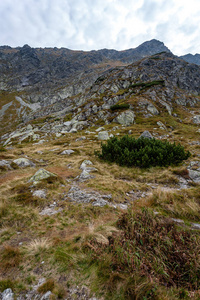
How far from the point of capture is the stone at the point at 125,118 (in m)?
51.0

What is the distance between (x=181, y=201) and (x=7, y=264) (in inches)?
273

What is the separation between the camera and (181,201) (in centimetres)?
595

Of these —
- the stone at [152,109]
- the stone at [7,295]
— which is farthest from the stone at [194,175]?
the stone at [152,109]

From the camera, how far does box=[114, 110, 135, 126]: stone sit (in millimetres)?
50969

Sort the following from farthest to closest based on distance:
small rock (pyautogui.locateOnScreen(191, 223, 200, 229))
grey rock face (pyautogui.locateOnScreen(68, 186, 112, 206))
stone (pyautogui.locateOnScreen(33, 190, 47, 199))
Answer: stone (pyautogui.locateOnScreen(33, 190, 47, 199)) → grey rock face (pyautogui.locateOnScreen(68, 186, 112, 206)) → small rock (pyautogui.locateOnScreen(191, 223, 200, 229))

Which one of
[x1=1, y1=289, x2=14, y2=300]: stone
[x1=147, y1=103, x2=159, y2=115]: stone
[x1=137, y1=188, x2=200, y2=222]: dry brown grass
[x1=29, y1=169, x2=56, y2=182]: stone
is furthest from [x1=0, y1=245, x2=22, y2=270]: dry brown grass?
[x1=147, y1=103, x2=159, y2=115]: stone

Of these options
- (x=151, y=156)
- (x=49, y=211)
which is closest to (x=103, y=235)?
(x=49, y=211)

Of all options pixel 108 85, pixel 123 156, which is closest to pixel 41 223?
pixel 123 156

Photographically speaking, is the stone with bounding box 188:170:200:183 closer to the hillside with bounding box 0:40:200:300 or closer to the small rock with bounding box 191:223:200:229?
the hillside with bounding box 0:40:200:300

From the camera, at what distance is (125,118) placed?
5194 cm

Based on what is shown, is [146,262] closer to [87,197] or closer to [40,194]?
[87,197]

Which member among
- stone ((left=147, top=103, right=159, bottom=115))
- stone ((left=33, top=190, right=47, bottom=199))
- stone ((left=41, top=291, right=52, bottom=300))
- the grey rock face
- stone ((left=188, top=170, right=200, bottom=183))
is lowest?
stone ((left=188, top=170, right=200, bottom=183))

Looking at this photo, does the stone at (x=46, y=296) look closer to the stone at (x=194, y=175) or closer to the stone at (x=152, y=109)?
the stone at (x=194, y=175)

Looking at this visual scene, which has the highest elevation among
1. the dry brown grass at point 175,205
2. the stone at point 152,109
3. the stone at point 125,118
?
the stone at point 152,109
